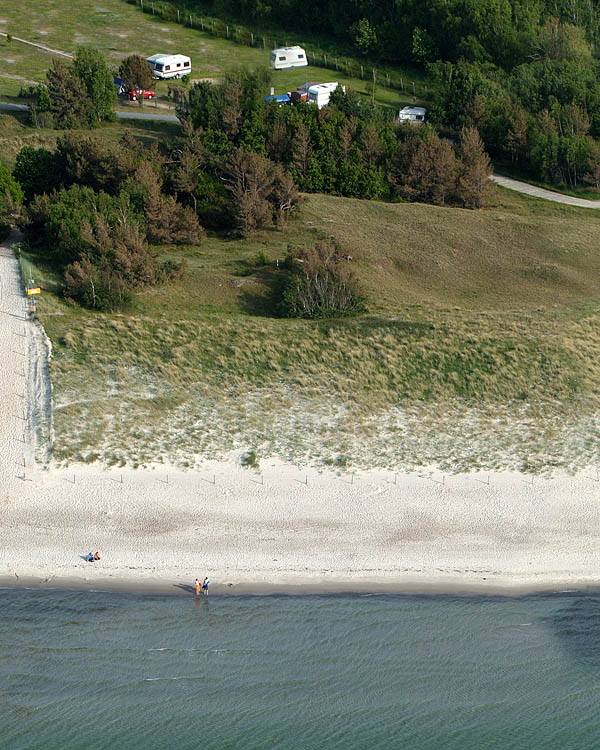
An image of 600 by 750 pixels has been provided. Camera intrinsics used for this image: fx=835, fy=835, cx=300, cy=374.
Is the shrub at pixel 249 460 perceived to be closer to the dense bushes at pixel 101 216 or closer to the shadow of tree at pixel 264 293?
the shadow of tree at pixel 264 293

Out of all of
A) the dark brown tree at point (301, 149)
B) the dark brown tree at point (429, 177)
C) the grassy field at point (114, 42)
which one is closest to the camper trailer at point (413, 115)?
the grassy field at point (114, 42)

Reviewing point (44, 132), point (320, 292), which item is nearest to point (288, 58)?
point (44, 132)

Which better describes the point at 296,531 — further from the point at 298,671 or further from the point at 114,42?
the point at 114,42

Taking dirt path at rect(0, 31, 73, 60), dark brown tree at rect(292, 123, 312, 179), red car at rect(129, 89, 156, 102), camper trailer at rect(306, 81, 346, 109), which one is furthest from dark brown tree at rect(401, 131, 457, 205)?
dirt path at rect(0, 31, 73, 60)

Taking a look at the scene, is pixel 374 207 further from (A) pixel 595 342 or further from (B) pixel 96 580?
(B) pixel 96 580

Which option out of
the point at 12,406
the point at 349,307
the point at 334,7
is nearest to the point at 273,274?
the point at 349,307

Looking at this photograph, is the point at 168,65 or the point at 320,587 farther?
the point at 168,65
